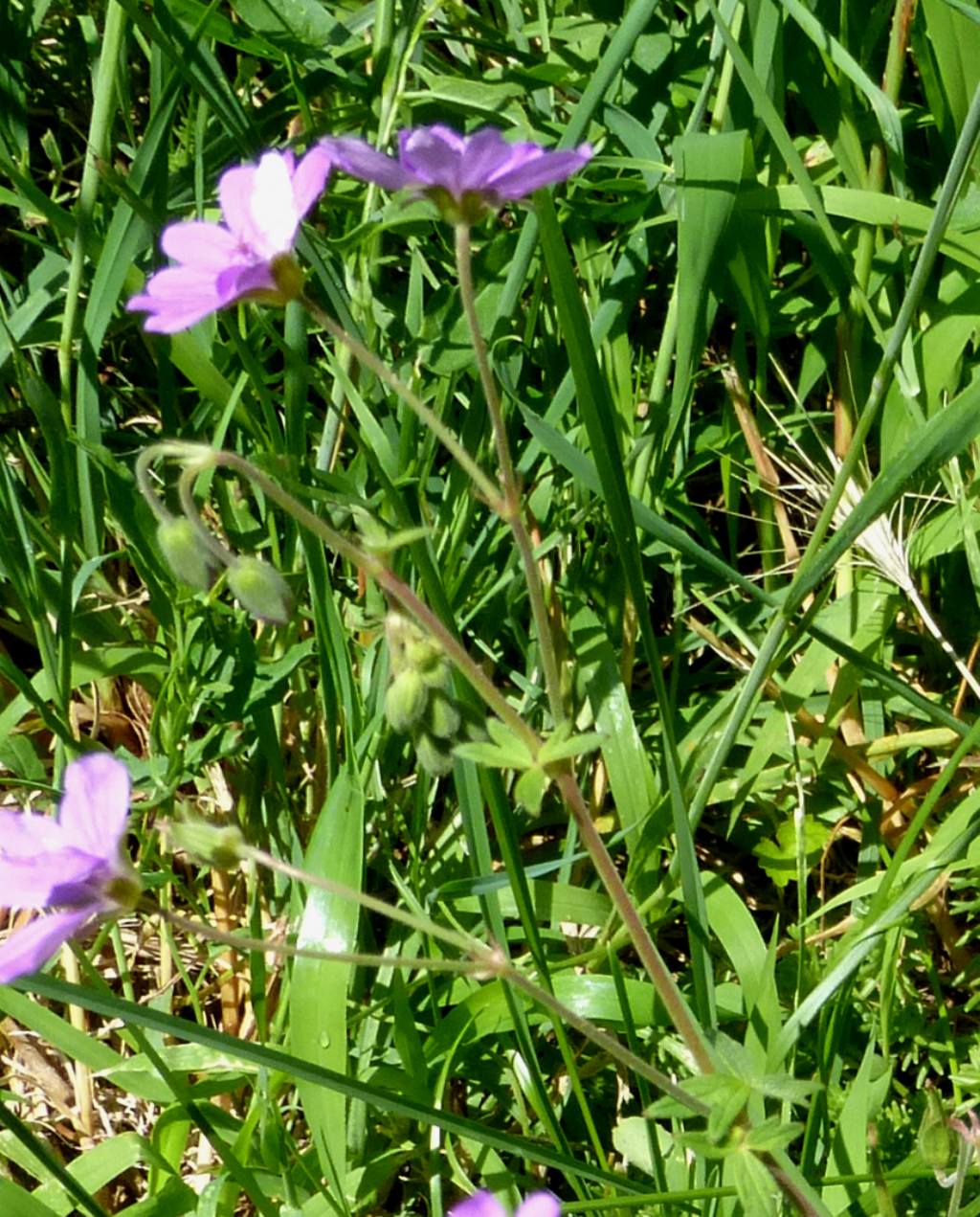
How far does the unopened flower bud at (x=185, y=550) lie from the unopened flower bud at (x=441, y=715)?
9.9 inches

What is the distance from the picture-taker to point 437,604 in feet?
5.12

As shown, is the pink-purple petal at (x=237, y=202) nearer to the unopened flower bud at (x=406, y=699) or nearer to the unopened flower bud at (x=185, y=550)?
the unopened flower bud at (x=185, y=550)

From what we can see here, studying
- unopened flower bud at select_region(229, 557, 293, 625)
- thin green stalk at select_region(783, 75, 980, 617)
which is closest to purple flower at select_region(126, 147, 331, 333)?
unopened flower bud at select_region(229, 557, 293, 625)

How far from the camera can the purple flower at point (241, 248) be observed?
1204 millimetres

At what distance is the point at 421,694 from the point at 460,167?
0.48 metres

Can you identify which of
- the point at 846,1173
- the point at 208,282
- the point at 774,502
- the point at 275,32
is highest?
the point at 275,32

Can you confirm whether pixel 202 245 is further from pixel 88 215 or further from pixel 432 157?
pixel 88 215

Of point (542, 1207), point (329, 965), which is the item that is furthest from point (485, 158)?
point (329, 965)

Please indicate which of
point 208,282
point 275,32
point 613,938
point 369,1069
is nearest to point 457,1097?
point 369,1069

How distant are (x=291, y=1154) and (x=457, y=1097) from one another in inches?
11.7

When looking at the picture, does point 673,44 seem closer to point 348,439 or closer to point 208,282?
point 348,439

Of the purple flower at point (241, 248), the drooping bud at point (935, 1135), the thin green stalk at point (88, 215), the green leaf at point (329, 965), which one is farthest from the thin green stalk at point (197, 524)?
the drooping bud at point (935, 1135)

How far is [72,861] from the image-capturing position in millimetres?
1147

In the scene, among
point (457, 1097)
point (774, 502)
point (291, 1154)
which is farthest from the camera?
point (774, 502)
